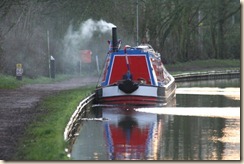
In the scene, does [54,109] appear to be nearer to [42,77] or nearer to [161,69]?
[161,69]

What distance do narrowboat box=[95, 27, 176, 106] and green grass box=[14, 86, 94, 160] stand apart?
293 centimetres

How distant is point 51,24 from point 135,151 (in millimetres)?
32439

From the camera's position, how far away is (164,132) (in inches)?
934

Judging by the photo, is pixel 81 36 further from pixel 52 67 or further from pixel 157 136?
pixel 157 136

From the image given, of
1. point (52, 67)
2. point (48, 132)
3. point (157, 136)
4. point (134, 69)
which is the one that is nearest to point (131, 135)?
→ point (157, 136)

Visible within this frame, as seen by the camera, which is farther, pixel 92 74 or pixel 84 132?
pixel 92 74

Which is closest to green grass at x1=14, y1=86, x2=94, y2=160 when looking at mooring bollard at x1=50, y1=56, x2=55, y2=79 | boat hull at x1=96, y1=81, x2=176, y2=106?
boat hull at x1=96, y1=81, x2=176, y2=106

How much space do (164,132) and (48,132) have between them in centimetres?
475

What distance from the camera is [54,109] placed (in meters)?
26.7

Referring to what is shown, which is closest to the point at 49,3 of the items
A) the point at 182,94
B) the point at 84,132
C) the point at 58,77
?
the point at 58,77

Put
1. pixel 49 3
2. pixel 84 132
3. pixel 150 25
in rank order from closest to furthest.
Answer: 1. pixel 84 132
2. pixel 49 3
3. pixel 150 25

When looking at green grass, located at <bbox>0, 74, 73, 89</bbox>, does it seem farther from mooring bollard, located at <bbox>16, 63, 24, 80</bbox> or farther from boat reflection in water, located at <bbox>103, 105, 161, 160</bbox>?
boat reflection in water, located at <bbox>103, 105, 161, 160</bbox>

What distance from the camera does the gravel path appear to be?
61.5 ft

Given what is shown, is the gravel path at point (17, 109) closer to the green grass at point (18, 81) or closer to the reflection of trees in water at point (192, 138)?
the green grass at point (18, 81)
